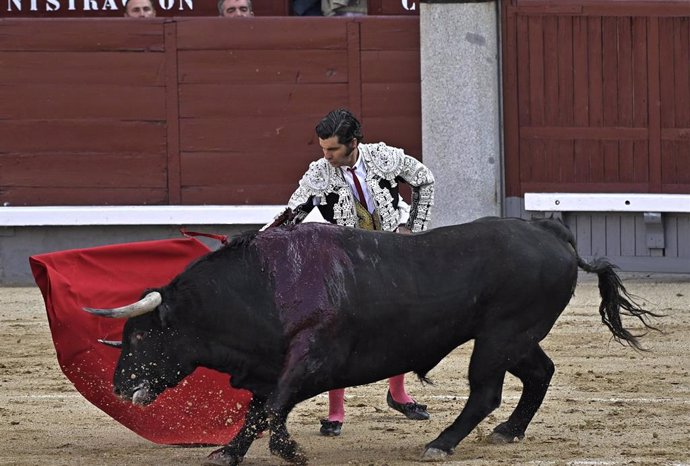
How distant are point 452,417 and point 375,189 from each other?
2.81 ft

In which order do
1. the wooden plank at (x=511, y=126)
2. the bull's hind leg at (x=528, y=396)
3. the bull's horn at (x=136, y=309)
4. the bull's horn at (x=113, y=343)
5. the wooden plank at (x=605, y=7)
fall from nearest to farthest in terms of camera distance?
the bull's horn at (x=136, y=309)
the bull's horn at (x=113, y=343)
the bull's hind leg at (x=528, y=396)
the wooden plank at (x=605, y=7)
the wooden plank at (x=511, y=126)

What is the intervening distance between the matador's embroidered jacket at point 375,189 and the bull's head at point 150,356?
77 centimetres

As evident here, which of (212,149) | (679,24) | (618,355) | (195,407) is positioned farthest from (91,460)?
(679,24)


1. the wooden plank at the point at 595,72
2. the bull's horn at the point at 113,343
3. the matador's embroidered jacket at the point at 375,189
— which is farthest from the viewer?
the wooden plank at the point at 595,72

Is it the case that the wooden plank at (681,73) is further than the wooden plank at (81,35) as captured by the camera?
No

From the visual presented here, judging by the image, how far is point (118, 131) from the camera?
9445mm

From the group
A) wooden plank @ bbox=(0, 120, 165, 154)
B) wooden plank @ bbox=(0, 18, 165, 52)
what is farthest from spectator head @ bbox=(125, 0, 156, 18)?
wooden plank @ bbox=(0, 120, 165, 154)

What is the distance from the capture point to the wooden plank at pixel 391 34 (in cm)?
933

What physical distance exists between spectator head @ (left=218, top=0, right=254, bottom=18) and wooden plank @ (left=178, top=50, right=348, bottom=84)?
21 cm

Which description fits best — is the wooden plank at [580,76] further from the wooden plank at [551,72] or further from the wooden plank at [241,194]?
the wooden plank at [241,194]

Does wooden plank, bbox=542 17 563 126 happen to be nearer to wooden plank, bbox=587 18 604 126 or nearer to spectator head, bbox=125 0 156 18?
wooden plank, bbox=587 18 604 126

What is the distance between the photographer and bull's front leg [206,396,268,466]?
15.8 ft

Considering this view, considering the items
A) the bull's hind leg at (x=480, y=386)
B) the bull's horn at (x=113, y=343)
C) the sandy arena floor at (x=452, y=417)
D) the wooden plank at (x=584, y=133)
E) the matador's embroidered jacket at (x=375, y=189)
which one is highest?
the wooden plank at (x=584, y=133)

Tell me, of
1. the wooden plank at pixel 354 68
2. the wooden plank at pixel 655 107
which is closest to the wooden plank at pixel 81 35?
the wooden plank at pixel 354 68
